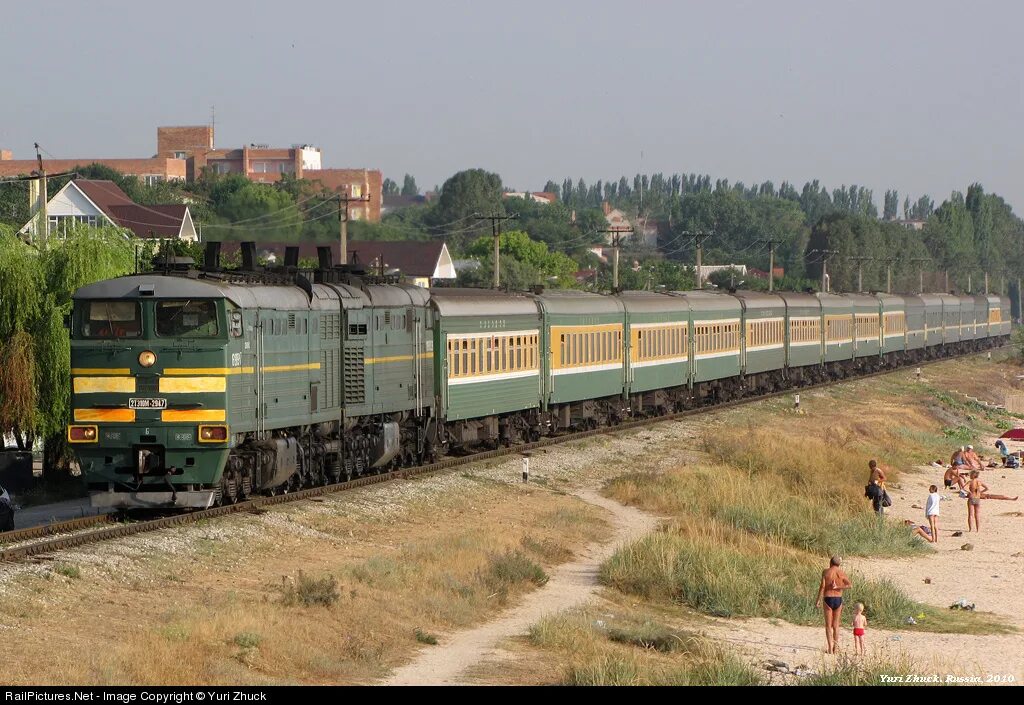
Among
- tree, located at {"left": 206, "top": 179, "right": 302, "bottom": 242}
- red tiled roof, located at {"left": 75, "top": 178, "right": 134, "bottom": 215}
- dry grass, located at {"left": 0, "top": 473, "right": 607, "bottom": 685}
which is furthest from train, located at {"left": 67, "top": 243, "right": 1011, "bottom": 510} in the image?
red tiled roof, located at {"left": 75, "top": 178, "right": 134, "bottom": 215}

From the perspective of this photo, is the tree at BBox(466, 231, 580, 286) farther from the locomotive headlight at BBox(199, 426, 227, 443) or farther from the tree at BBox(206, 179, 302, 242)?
the locomotive headlight at BBox(199, 426, 227, 443)

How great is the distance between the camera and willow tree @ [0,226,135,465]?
36562 millimetres

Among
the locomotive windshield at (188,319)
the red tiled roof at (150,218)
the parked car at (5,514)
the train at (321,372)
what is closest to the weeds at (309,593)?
the train at (321,372)

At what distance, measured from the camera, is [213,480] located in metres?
25.3

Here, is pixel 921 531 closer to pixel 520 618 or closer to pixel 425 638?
pixel 520 618

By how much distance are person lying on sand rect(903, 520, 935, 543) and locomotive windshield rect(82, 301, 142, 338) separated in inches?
779

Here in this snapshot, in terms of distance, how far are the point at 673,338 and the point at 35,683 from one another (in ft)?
137

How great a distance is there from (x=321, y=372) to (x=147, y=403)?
5141 mm

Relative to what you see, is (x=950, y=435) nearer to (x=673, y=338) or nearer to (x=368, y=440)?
(x=673, y=338)

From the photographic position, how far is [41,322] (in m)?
38.0

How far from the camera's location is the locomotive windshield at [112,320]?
24969 mm

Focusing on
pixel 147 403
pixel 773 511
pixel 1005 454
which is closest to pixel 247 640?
pixel 147 403
